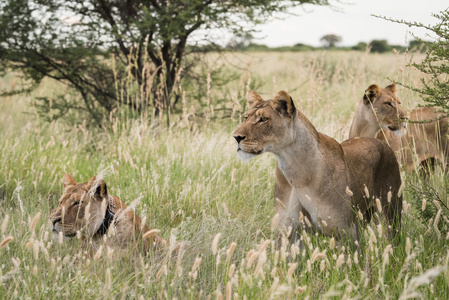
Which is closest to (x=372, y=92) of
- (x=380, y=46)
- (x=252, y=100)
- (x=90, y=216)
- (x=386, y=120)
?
(x=386, y=120)

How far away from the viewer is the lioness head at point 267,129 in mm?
3762

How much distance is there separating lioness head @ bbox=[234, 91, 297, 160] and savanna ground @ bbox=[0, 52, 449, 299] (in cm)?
45

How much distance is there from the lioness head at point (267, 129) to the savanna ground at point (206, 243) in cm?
45

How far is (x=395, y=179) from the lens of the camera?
15.1 ft

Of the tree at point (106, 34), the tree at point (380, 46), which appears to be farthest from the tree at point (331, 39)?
the tree at point (106, 34)

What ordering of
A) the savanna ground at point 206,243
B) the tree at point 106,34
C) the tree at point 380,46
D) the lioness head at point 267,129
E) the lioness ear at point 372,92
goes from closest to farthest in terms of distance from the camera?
the savanna ground at point 206,243
the lioness head at point 267,129
the lioness ear at point 372,92
the tree at point 106,34
the tree at point 380,46

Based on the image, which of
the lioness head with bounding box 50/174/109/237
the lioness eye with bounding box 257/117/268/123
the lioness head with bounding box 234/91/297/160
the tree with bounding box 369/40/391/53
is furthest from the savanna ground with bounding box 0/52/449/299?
the tree with bounding box 369/40/391/53

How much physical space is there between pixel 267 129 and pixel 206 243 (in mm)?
932

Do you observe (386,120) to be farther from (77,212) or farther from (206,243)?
(77,212)

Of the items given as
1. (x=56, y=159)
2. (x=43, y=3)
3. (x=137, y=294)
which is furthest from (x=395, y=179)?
(x=43, y=3)

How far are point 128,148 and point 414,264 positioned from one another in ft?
12.6

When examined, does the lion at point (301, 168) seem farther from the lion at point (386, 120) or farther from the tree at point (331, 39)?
the tree at point (331, 39)

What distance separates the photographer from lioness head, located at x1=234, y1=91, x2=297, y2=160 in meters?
3.76

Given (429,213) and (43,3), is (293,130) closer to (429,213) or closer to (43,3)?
(429,213)
